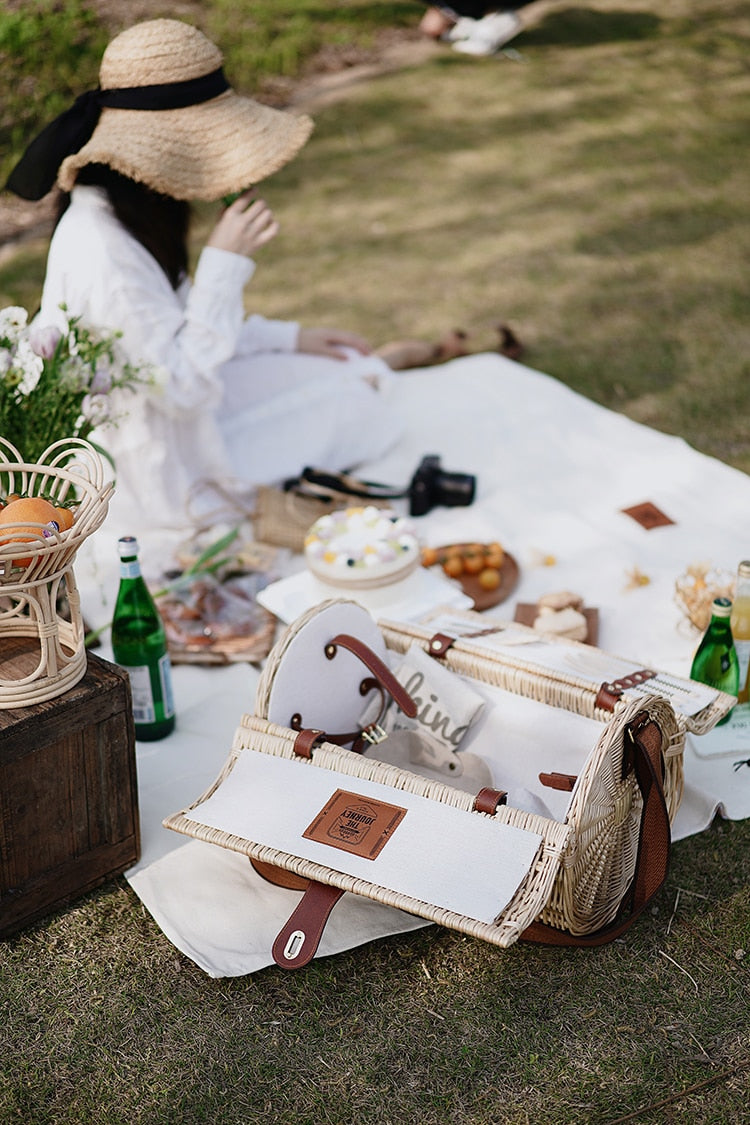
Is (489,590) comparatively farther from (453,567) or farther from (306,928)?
(306,928)

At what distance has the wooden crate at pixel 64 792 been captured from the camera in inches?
81.5

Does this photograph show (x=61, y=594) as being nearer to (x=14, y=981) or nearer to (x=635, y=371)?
(x=14, y=981)

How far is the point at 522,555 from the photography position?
346 centimetres

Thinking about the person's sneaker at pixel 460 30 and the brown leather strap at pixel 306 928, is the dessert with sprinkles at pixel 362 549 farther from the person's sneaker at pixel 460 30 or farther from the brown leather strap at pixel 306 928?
the person's sneaker at pixel 460 30

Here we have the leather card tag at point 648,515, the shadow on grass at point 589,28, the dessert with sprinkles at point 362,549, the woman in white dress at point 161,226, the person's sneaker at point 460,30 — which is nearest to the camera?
the dessert with sprinkles at point 362,549

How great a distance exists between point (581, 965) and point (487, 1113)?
1.14 ft

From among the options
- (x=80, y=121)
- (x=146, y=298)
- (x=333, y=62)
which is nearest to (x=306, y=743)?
(x=146, y=298)

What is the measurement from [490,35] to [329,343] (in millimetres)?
5342

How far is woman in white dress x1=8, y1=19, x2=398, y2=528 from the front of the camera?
123 inches

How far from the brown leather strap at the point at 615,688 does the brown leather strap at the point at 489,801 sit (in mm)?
349

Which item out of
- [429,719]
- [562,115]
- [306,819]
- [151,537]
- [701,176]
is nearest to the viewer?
[306,819]

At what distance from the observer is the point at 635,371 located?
455 cm

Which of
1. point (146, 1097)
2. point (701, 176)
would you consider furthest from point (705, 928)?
point (701, 176)

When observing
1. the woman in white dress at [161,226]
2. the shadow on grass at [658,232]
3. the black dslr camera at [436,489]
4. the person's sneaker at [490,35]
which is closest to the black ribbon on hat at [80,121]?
the woman in white dress at [161,226]
